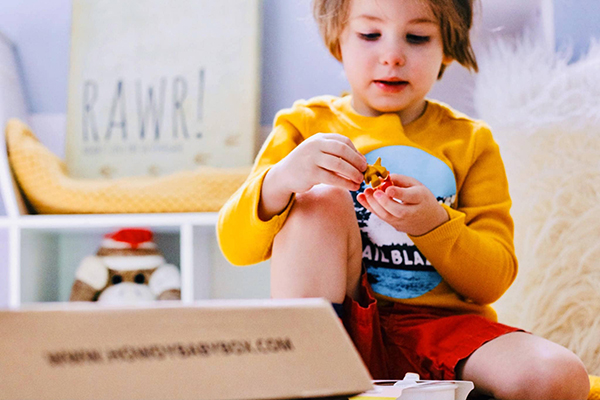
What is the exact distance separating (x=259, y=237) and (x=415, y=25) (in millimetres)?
384

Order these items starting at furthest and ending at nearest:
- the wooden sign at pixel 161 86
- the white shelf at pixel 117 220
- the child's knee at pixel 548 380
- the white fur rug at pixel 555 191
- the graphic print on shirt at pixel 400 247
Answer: the wooden sign at pixel 161 86, the white shelf at pixel 117 220, the white fur rug at pixel 555 191, the graphic print on shirt at pixel 400 247, the child's knee at pixel 548 380

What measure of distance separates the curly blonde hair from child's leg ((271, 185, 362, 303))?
329 mm

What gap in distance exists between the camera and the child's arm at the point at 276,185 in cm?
67

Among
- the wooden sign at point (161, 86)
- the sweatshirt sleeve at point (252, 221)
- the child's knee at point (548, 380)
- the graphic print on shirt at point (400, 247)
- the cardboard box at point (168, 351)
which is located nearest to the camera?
the cardboard box at point (168, 351)

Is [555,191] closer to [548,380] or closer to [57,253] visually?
[548,380]

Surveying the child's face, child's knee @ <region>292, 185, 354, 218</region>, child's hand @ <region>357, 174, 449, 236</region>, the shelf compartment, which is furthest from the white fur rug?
the shelf compartment

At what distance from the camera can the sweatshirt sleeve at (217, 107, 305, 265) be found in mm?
727

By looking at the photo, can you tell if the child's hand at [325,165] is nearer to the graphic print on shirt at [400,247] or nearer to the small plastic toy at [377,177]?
the small plastic toy at [377,177]

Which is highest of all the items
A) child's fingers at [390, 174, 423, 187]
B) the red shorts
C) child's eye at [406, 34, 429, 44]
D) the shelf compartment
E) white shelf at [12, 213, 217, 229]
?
child's eye at [406, 34, 429, 44]

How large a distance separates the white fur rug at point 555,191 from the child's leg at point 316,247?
49 cm

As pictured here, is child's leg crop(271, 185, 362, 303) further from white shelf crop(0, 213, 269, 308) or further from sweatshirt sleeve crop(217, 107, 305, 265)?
white shelf crop(0, 213, 269, 308)

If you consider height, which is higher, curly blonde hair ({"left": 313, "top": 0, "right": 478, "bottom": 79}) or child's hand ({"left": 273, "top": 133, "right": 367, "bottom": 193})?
curly blonde hair ({"left": 313, "top": 0, "right": 478, "bottom": 79})

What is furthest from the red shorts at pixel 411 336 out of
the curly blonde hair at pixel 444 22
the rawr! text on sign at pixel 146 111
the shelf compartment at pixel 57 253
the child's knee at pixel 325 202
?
the rawr! text on sign at pixel 146 111

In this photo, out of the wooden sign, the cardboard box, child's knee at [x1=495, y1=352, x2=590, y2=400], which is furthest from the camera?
the wooden sign
